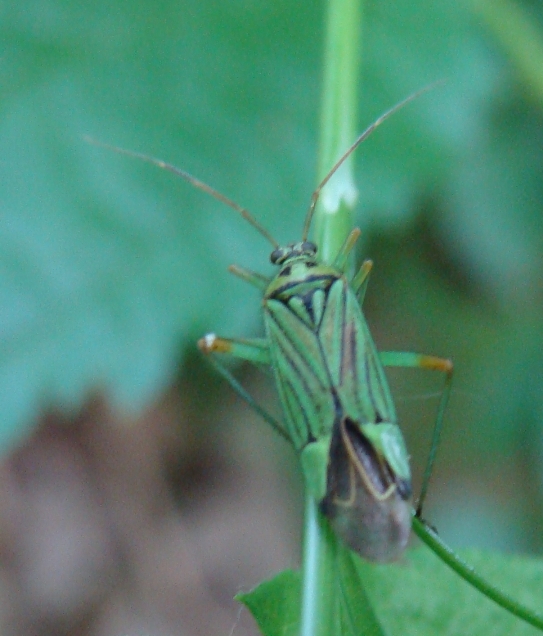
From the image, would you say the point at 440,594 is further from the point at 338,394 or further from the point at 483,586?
the point at 338,394

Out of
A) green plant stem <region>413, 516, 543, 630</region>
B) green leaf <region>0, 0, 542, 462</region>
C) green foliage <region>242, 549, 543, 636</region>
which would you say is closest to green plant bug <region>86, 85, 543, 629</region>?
green plant stem <region>413, 516, 543, 630</region>

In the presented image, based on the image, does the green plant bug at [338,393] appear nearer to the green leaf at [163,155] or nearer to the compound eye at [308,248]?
the compound eye at [308,248]

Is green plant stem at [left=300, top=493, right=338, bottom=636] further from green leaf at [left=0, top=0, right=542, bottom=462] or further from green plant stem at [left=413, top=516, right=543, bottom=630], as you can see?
green leaf at [left=0, top=0, right=542, bottom=462]

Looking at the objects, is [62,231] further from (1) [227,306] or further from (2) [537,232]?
(2) [537,232]

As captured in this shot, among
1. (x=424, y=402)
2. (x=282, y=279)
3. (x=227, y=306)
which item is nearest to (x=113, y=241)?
(x=227, y=306)

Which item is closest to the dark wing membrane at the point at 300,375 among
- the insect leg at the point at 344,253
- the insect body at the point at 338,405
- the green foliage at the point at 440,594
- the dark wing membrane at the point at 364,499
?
the insect body at the point at 338,405

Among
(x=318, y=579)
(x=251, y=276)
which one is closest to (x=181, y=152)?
(x=251, y=276)
